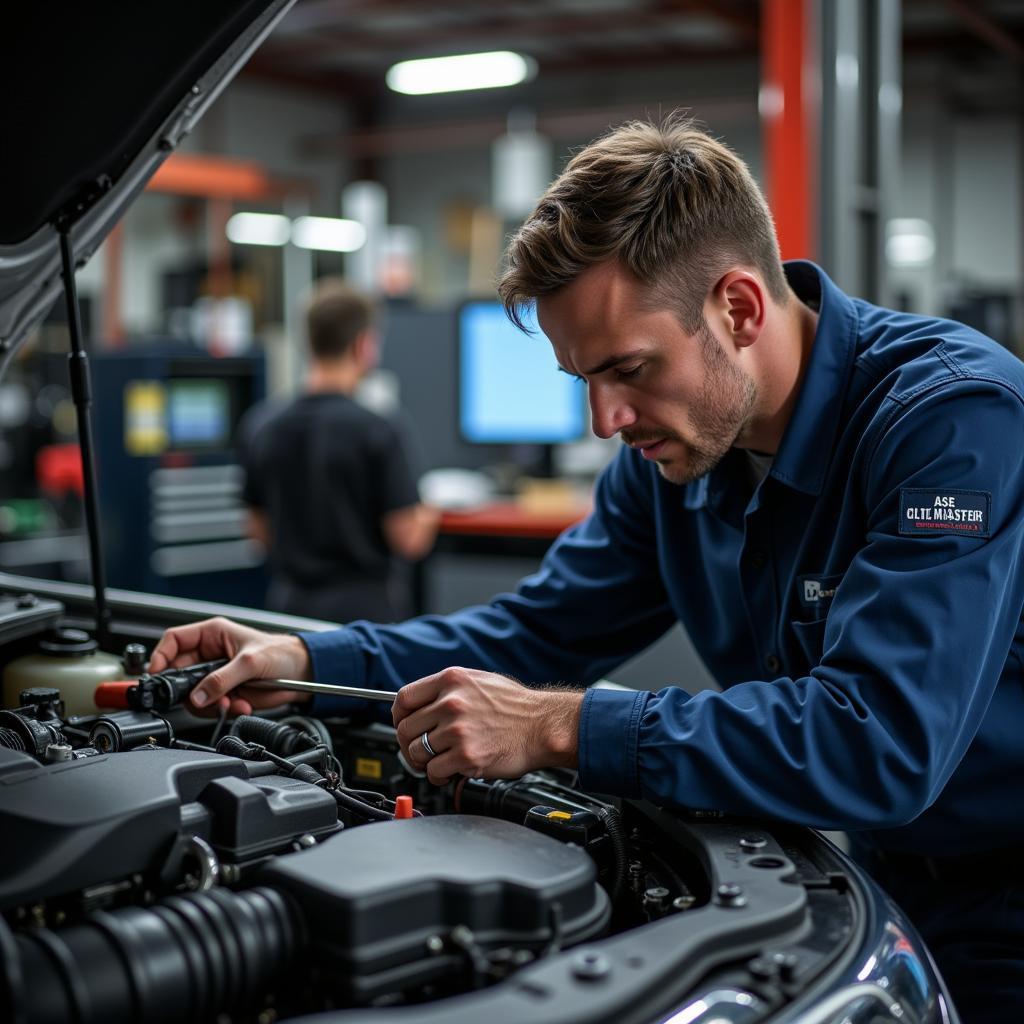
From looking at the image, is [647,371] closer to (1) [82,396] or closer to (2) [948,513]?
(2) [948,513]

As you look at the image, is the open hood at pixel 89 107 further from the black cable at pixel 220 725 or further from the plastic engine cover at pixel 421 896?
the plastic engine cover at pixel 421 896

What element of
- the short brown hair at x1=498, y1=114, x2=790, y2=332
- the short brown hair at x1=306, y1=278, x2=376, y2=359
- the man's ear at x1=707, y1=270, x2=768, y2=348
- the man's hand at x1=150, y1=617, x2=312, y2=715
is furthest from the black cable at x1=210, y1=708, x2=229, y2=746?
the short brown hair at x1=306, y1=278, x2=376, y2=359

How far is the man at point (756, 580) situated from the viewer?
108cm

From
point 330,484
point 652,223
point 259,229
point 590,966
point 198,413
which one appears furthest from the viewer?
point 259,229

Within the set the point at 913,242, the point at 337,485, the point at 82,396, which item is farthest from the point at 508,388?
the point at 913,242

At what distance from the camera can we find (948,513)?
1.12 metres

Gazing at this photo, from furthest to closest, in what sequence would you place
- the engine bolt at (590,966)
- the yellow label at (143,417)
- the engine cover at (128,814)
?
1. the yellow label at (143,417)
2. the engine cover at (128,814)
3. the engine bolt at (590,966)

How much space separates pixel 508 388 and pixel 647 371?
290 centimetres

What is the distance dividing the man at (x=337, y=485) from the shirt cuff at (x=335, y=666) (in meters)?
2.00

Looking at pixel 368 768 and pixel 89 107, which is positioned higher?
pixel 89 107

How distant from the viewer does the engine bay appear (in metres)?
0.76

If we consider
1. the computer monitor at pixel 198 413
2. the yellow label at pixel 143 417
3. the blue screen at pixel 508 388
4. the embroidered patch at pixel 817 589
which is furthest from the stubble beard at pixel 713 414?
the computer monitor at pixel 198 413

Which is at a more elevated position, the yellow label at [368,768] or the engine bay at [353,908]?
the engine bay at [353,908]

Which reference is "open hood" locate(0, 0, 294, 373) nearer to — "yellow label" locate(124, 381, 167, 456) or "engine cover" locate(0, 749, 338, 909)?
"engine cover" locate(0, 749, 338, 909)
